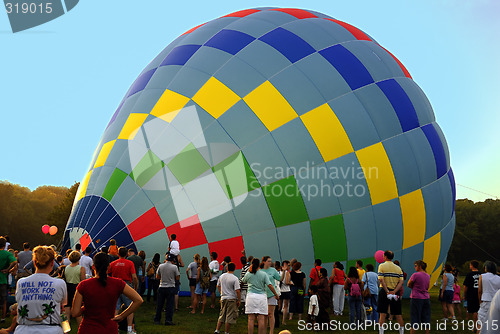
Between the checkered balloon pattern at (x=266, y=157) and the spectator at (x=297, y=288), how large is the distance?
98 cm

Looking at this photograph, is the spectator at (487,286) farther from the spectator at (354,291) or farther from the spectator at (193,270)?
the spectator at (193,270)

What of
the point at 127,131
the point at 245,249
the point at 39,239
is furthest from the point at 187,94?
the point at 39,239

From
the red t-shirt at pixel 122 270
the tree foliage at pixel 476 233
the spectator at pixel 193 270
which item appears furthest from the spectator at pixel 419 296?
the tree foliage at pixel 476 233

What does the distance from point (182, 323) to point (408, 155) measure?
711 centimetres

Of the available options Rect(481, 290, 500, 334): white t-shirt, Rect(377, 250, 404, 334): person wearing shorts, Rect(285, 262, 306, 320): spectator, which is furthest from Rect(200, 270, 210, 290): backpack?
Rect(481, 290, 500, 334): white t-shirt

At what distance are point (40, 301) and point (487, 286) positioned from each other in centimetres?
683

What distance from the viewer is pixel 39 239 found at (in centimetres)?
5559

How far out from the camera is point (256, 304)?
759 cm

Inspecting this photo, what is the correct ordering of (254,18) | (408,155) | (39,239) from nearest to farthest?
(408,155) → (254,18) → (39,239)

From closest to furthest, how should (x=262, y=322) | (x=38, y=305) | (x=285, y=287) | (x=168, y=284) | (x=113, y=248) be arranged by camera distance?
(x=38, y=305)
(x=262, y=322)
(x=168, y=284)
(x=285, y=287)
(x=113, y=248)

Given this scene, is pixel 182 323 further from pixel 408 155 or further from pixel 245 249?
pixel 408 155

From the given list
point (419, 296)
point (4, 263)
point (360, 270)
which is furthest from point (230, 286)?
point (4, 263)

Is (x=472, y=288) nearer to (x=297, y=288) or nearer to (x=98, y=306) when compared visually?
(x=297, y=288)

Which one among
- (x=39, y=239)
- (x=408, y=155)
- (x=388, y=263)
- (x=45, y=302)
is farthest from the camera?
(x=39, y=239)
